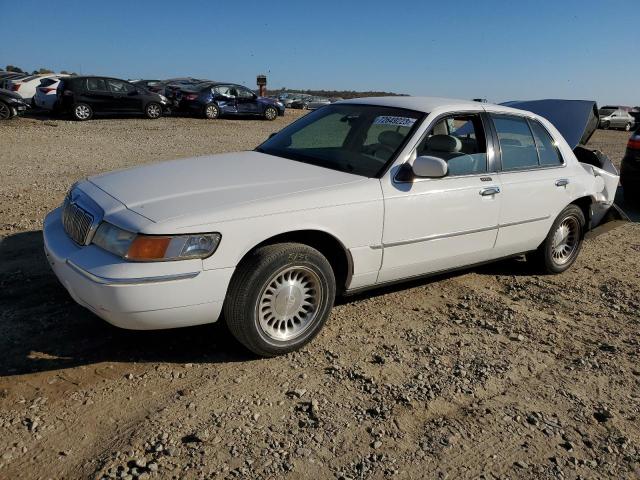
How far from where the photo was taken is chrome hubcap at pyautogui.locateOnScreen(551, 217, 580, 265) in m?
5.46

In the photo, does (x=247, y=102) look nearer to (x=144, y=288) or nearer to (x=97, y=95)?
(x=97, y=95)

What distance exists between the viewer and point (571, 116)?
6.18 m

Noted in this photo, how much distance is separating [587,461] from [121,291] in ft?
8.28

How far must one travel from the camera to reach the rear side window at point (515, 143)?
4.77 m

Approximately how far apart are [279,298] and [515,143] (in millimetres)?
2641

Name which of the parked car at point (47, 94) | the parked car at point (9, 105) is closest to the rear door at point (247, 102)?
the parked car at point (47, 94)

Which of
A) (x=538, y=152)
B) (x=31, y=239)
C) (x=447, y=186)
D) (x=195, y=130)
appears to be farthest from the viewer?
(x=195, y=130)

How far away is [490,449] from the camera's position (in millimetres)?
2863

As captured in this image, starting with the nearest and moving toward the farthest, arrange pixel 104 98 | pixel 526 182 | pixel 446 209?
pixel 446 209 → pixel 526 182 → pixel 104 98

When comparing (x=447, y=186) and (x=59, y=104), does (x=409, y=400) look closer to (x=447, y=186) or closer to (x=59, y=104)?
(x=447, y=186)

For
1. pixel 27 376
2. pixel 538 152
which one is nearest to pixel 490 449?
pixel 27 376

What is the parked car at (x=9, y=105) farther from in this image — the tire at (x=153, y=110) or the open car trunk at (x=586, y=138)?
the open car trunk at (x=586, y=138)

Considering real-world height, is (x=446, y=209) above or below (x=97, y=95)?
above

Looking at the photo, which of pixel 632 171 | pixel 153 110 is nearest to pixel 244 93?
pixel 153 110
